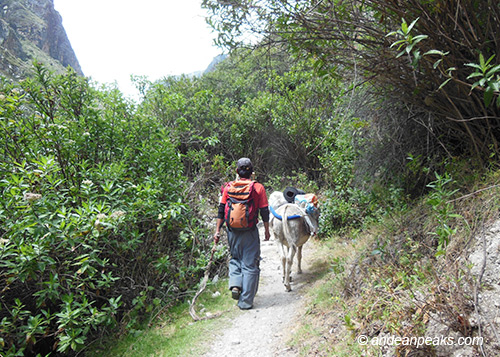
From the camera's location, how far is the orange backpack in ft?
16.3

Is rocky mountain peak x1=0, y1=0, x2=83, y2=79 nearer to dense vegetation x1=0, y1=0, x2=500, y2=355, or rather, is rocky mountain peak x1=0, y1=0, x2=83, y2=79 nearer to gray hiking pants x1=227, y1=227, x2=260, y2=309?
dense vegetation x1=0, y1=0, x2=500, y2=355

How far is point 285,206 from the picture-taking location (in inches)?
230

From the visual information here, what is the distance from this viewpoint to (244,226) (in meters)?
4.96

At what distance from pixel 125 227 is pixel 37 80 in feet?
9.70

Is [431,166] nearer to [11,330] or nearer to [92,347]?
[92,347]

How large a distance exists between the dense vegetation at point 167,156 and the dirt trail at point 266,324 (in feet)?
4.99

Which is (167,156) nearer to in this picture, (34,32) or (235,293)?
(235,293)

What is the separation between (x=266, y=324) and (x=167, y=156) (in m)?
3.65

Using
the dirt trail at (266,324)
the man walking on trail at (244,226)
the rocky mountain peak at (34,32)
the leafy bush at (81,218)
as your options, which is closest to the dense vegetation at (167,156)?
the leafy bush at (81,218)

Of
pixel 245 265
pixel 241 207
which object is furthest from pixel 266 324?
pixel 241 207

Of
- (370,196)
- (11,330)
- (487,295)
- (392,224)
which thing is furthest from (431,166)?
(11,330)

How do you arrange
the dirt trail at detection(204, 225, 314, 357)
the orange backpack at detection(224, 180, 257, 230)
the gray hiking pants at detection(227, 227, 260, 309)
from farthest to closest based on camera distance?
the gray hiking pants at detection(227, 227, 260, 309) < the orange backpack at detection(224, 180, 257, 230) < the dirt trail at detection(204, 225, 314, 357)

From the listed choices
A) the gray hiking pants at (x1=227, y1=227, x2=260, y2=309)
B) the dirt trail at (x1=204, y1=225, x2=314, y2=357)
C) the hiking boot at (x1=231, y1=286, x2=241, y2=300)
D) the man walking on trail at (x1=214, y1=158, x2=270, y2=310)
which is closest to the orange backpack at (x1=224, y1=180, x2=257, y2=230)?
the man walking on trail at (x1=214, y1=158, x2=270, y2=310)

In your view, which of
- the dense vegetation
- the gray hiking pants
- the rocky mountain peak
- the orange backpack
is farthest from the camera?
the rocky mountain peak
